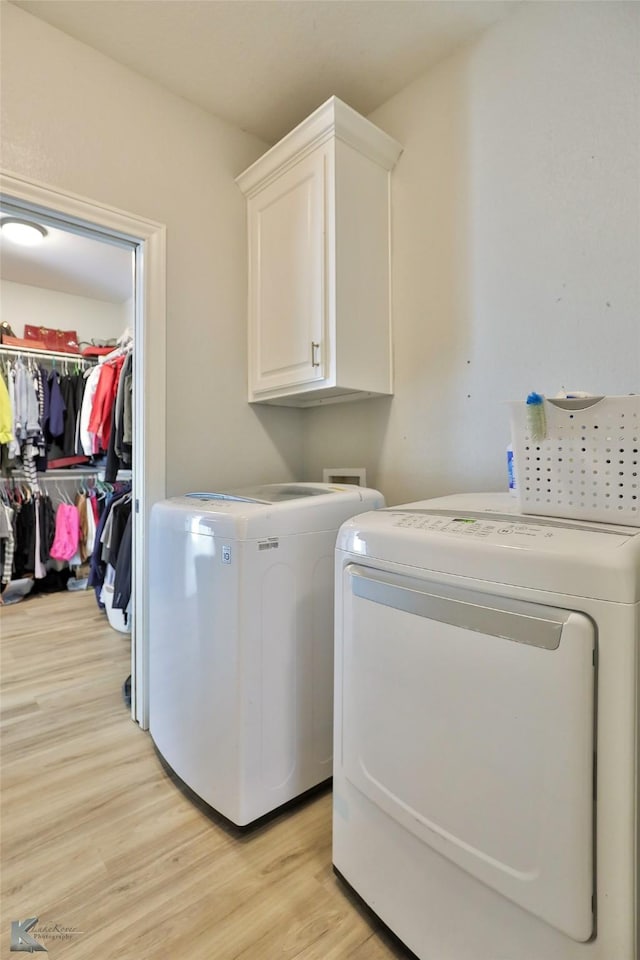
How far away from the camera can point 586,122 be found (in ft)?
4.21

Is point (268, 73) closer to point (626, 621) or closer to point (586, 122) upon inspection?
point (586, 122)

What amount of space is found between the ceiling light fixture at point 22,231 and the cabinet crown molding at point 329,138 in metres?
1.62

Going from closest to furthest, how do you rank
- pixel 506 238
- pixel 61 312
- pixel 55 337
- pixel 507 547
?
pixel 507 547
pixel 506 238
pixel 55 337
pixel 61 312

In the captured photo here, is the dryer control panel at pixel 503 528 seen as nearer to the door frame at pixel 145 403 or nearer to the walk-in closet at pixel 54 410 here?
the door frame at pixel 145 403

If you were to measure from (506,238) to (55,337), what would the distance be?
3812 millimetres

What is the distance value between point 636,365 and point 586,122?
758 mm

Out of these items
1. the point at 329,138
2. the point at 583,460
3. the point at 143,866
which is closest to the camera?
the point at 583,460

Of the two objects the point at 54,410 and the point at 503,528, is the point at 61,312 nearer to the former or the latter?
the point at 54,410

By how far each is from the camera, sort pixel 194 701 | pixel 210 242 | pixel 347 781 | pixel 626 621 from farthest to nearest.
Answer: pixel 210 242 < pixel 194 701 < pixel 347 781 < pixel 626 621

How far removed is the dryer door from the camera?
64 cm

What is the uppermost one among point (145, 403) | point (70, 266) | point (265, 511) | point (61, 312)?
point (70, 266)

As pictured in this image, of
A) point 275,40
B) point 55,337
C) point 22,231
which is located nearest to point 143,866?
point 275,40

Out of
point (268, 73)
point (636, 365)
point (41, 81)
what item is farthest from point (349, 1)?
point (636, 365)

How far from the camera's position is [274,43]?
1.57m
